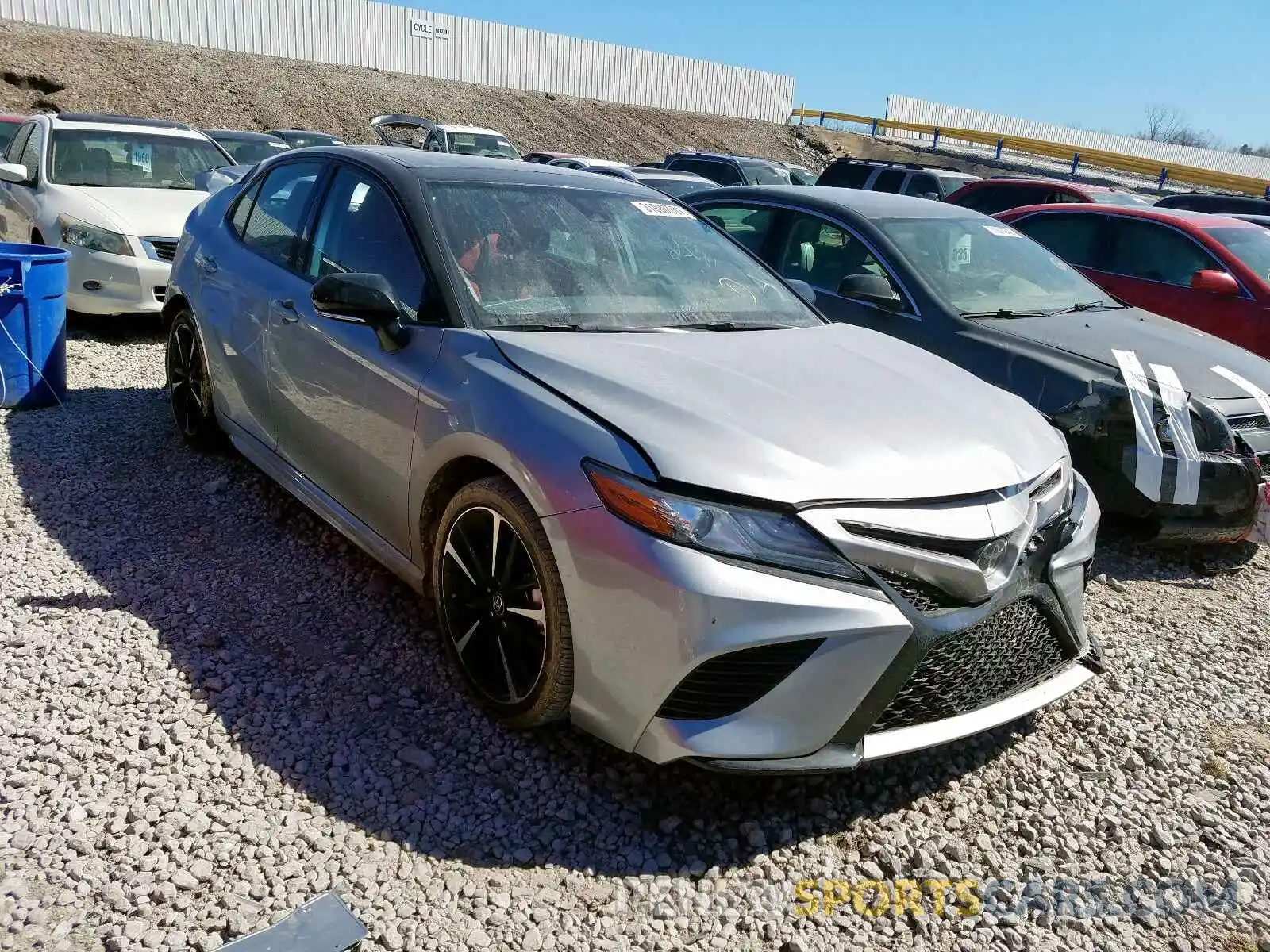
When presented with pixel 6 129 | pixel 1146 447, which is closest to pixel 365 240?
pixel 1146 447

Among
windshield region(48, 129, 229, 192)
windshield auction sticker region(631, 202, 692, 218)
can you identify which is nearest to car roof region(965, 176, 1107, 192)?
windshield auction sticker region(631, 202, 692, 218)

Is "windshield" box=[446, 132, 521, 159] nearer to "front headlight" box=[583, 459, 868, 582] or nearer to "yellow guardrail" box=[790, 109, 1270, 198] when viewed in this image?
"front headlight" box=[583, 459, 868, 582]

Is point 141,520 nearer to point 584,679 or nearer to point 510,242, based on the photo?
point 510,242

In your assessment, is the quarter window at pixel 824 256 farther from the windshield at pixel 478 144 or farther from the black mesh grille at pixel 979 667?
the windshield at pixel 478 144

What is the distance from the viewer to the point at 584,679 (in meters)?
2.75

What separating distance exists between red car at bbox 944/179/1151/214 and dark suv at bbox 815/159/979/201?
1.13 m

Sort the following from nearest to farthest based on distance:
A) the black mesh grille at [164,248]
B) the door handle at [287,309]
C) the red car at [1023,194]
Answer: the door handle at [287,309] < the black mesh grille at [164,248] < the red car at [1023,194]

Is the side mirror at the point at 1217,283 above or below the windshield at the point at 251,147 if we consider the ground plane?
below

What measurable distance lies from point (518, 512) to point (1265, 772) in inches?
100

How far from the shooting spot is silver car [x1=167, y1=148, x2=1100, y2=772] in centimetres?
253

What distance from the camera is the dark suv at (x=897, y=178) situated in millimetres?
14320

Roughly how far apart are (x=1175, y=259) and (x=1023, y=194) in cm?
493

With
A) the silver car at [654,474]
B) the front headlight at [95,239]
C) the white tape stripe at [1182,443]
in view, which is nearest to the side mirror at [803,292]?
the silver car at [654,474]

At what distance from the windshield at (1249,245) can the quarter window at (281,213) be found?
21.4ft
